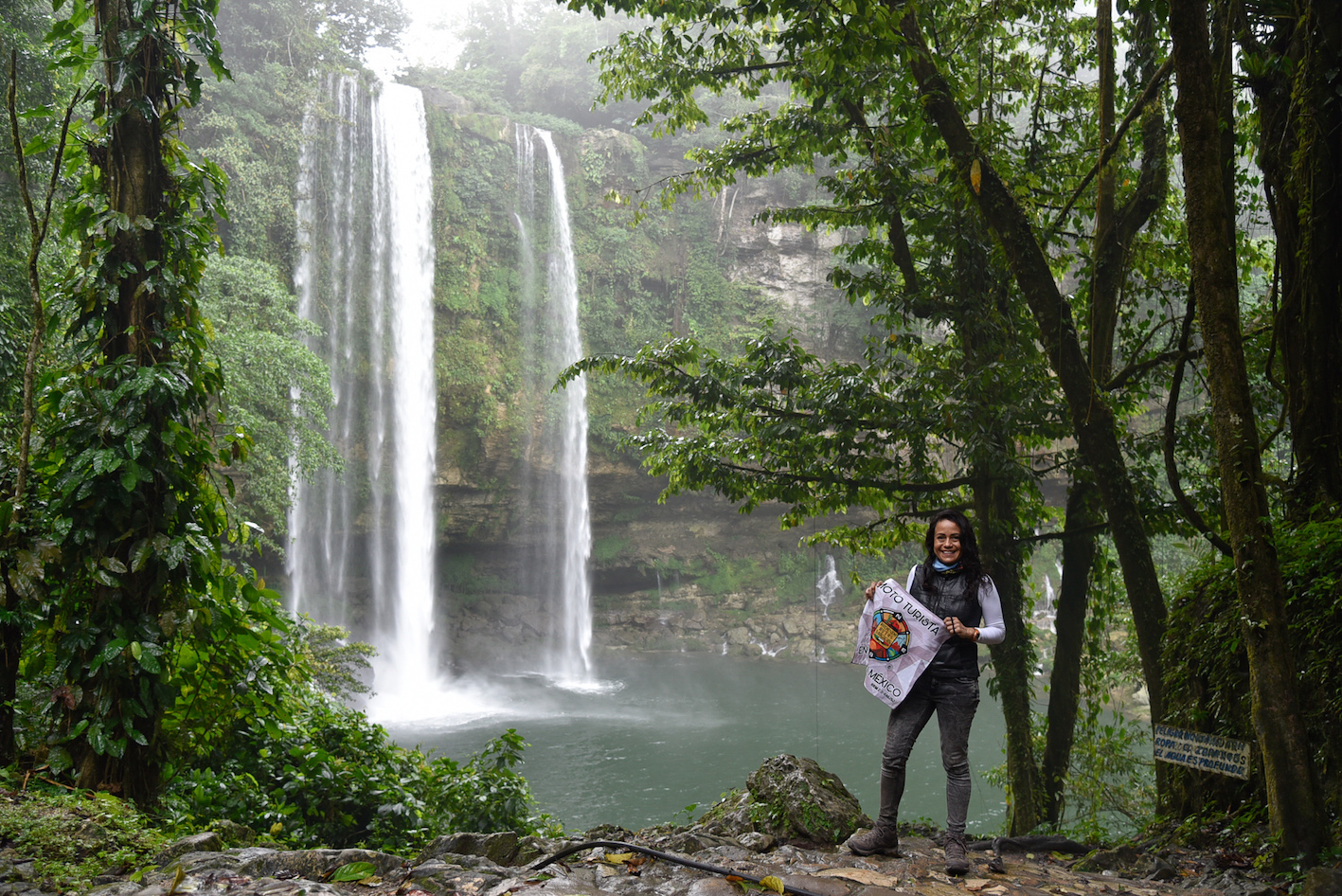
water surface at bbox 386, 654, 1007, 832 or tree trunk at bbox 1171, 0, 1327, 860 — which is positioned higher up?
tree trunk at bbox 1171, 0, 1327, 860

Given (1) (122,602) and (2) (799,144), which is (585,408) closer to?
(2) (799,144)

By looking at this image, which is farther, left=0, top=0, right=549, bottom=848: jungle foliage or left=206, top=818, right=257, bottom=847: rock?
left=206, top=818, right=257, bottom=847: rock

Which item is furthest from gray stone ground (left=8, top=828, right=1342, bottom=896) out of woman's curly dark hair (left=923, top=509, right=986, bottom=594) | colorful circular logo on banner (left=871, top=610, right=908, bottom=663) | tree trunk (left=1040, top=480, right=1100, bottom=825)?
tree trunk (left=1040, top=480, right=1100, bottom=825)

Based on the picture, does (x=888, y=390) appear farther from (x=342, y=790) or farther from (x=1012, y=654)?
(x=342, y=790)

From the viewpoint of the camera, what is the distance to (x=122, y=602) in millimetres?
2963

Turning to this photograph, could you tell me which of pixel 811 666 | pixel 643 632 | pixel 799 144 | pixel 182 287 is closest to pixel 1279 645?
pixel 182 287

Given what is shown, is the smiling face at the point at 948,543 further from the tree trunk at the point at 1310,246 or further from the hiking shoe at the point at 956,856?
the tree trunk at the point at 1310,246

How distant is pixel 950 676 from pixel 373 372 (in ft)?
67.9

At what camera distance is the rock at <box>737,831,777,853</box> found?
3.25 m

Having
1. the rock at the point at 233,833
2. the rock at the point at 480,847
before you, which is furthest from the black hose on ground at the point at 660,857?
the rock at the point at 233,833

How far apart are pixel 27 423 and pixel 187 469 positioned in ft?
1.69

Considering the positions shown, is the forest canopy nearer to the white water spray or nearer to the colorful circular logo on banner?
the colorful circular logo on banner

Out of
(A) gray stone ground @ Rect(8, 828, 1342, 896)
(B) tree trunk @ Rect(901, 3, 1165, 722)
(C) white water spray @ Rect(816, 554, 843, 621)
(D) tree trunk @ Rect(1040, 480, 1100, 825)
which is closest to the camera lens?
(A) gray stone ground @ Rect(8, 828, 1342, 896)

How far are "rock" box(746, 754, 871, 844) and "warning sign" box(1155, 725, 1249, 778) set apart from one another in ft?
4.24
